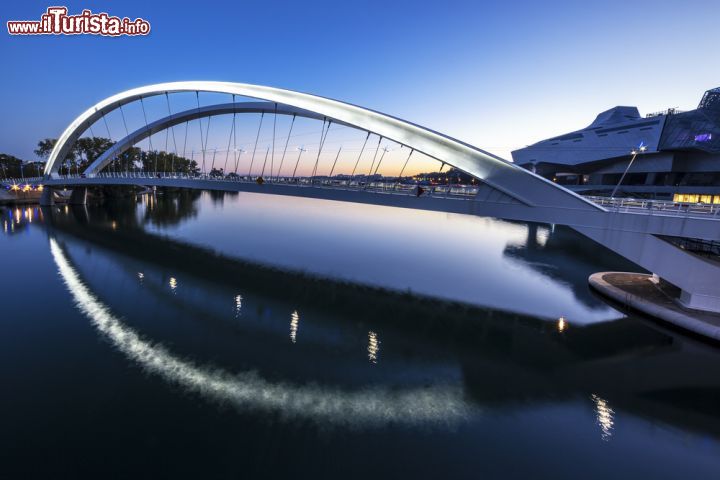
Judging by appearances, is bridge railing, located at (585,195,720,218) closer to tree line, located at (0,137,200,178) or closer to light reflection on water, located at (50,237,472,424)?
light reflection on water, located at (50,237,472,424)

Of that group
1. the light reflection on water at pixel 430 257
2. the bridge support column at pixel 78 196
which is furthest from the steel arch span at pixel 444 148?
the bridge support column at pixel 78 196

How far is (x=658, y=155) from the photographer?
5062 centimetres

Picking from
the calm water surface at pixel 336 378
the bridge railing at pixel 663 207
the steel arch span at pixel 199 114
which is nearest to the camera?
the calm water surface at pixel 336 378

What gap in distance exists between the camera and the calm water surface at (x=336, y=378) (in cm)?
645

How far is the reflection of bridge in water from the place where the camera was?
8188mm

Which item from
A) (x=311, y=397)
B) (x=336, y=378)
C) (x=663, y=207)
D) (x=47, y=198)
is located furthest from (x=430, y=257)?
(x=47, y=198)

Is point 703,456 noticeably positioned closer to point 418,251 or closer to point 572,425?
point 572,425

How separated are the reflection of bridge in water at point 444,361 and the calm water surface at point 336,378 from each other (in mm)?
66

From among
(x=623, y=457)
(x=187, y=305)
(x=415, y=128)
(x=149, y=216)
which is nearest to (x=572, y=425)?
(x=623, y=457)

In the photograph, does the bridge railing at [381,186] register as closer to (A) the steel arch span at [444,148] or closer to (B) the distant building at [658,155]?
(A) the steel arch span at [444,148]

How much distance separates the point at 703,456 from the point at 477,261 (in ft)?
58.5

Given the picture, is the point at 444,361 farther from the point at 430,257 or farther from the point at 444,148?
the point at 430,257

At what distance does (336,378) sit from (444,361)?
3728mm

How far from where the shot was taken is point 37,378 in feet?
28.4
